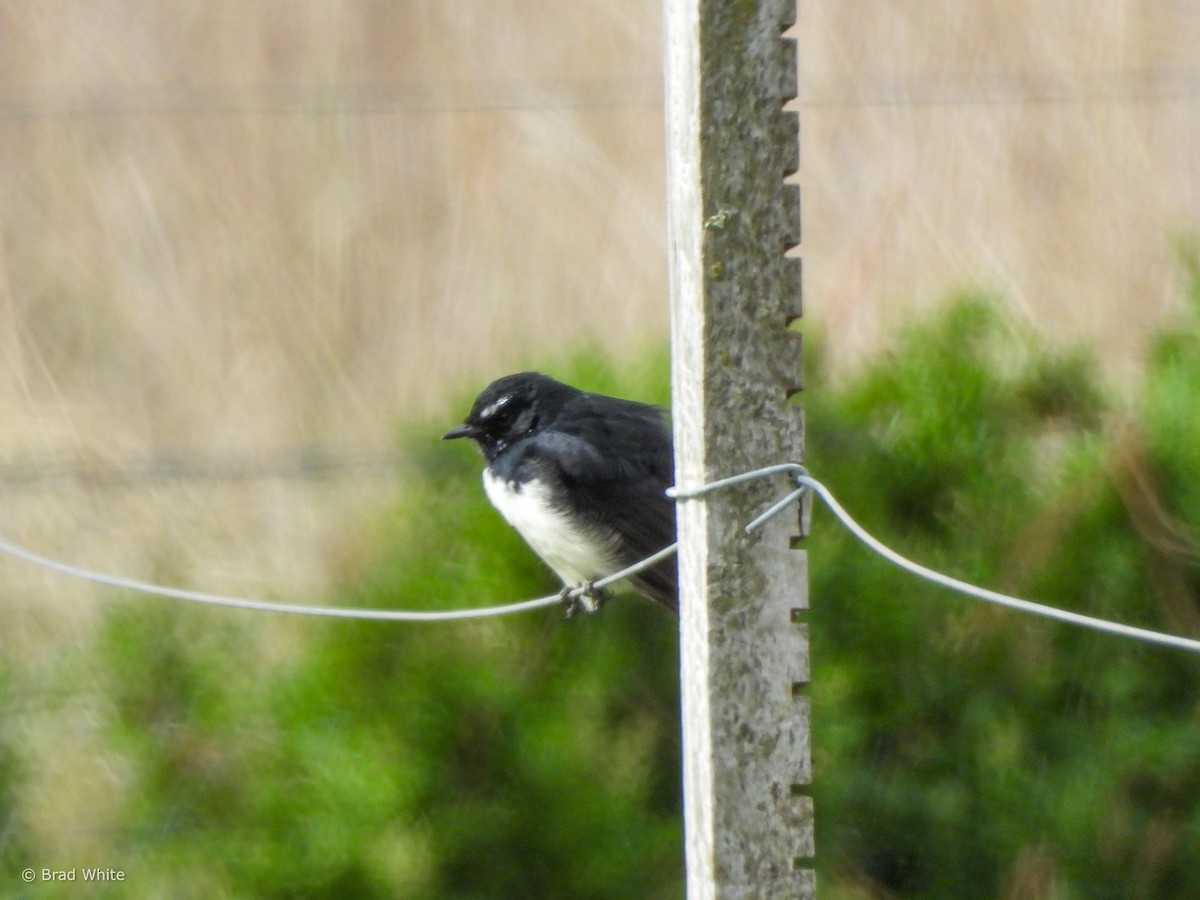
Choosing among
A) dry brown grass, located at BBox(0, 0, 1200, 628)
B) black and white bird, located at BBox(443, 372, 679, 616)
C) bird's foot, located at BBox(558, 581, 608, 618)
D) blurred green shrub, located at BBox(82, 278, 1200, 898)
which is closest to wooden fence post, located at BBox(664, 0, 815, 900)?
black and white bird, located at BBox(443, 372, 679, 616)

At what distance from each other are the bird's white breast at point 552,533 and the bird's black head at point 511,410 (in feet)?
0.42

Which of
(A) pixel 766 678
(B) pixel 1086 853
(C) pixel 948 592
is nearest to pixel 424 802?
(C) pixel 948 592

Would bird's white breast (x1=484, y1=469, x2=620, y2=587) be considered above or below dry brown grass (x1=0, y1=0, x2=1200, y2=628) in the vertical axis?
below

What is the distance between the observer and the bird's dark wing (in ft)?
14.7

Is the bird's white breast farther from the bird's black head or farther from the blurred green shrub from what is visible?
the blurred green shrub

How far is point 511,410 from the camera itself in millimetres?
4590

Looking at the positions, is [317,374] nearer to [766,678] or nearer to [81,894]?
[81,894]

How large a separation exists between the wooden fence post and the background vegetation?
2.40 meters

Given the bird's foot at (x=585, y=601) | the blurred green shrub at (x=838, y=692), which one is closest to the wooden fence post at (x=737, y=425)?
the bird's foot at (x=585, y=601)

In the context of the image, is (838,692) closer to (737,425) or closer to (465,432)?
(465,432)

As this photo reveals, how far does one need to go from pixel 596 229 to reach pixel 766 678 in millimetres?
3535

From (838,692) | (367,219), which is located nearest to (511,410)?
(838,692)

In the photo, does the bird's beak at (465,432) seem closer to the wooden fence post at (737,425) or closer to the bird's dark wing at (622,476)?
the bird's dark wing at (622,476)

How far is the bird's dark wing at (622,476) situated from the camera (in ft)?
14.7
